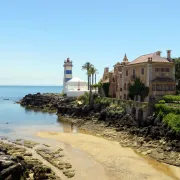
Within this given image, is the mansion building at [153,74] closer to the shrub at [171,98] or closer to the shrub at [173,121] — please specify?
the shrub at [171,98]

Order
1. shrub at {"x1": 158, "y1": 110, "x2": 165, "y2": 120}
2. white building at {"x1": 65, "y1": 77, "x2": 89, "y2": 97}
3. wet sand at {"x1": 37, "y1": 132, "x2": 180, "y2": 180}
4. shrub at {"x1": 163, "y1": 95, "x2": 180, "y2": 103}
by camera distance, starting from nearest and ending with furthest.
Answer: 1. wet sand at {"x1": 37, "y1": 132, "x2": 180, "y2": 180}
2. shrub at {"x1": 158, "y1": 110, "x2": 165, "y2": 120}
3. shrub at {"x1": 163, "y1": 95, "x2": 180, "y2": 103}
4. white building at {"x1": 65, "y1": 77, "x2": 89, "y2": 97}

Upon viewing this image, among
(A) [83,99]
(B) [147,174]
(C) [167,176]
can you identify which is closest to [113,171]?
(B) [147,174]

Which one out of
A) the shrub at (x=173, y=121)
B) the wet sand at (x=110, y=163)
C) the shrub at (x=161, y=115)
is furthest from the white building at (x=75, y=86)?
the shrub at (x=173, y=121)

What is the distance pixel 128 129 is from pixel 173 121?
8731 mm

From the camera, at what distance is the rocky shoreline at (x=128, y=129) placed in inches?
1307

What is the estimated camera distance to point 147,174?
2714 centimetres

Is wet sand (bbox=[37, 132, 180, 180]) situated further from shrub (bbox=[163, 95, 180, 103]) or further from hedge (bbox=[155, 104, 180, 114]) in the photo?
shrub (bbox=[163, 95, 180, 103])

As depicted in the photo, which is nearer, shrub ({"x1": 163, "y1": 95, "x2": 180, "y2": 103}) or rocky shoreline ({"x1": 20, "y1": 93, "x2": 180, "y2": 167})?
rocky shoreline ({"x1": 20, "y1": 93, "x2": 180, "y2": 167})

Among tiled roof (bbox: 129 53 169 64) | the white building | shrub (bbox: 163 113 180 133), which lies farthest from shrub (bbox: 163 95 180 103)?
the white building

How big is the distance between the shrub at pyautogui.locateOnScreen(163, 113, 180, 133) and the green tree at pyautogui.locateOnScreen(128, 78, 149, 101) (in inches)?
430

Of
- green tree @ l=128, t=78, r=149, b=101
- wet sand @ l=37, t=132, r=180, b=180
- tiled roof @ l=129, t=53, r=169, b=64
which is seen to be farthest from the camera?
tiled roof @ l=129, t=53, r=169, b=64

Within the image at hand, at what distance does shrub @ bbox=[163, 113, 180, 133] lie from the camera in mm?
35969

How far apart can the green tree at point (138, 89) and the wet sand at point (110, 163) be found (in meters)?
14.0

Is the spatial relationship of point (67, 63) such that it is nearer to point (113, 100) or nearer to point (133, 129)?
point (113, 100)
